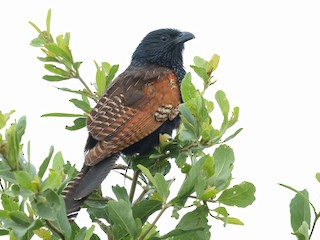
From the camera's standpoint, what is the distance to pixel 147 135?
421cm

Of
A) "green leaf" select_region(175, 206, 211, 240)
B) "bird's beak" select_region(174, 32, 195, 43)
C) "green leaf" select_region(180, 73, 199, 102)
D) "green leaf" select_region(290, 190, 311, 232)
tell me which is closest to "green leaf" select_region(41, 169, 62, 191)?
"green leaf" select_region(175, 206, 211, 240)

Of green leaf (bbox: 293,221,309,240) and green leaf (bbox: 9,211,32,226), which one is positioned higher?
green leaf (bbox: 9,211,32,226)

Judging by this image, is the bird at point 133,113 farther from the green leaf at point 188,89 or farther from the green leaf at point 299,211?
the green leaf at point 299,211

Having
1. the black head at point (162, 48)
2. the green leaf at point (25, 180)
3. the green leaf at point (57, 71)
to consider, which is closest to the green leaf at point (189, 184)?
the green leaf at point (25, 180)

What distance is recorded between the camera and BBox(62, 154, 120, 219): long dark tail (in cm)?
347

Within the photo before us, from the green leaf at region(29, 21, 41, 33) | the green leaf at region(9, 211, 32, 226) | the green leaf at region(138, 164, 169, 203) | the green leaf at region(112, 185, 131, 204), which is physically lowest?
the green leaf at region(112, 185, 131, 204)

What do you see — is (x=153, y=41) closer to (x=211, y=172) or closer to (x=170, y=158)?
(x=170, y=158)

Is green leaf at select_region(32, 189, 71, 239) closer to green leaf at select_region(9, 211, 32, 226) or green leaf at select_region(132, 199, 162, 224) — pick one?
green leaf at select_region(9, 211, 32, 226)

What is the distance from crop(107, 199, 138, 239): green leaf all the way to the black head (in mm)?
2102

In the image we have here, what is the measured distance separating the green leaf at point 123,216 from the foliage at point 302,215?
63 centimetres

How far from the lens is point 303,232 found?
2.96 metres

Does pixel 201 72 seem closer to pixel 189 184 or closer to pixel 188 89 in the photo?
pixel 188 89

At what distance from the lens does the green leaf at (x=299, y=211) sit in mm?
3076

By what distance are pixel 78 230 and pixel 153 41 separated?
222 cm
